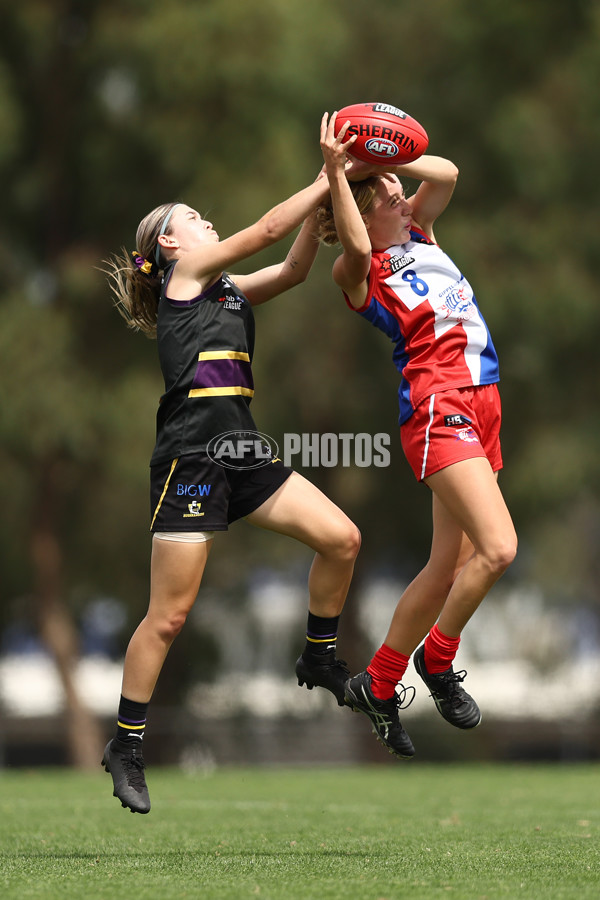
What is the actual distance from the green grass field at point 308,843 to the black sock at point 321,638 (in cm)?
89

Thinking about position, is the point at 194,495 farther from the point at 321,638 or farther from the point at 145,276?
the point at 145,276

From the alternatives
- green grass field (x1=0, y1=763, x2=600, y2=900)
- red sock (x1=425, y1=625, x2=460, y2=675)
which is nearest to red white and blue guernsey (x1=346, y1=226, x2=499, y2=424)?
red sock (x1=425, y1=625, x2=460, y2=675)

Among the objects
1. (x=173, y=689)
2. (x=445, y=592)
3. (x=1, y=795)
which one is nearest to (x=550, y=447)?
(x=173, y=689)

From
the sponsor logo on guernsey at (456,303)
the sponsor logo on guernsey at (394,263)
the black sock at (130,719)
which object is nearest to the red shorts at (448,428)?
the sponsor logo on guernsey at (456,303)

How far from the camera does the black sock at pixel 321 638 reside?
6.01 m

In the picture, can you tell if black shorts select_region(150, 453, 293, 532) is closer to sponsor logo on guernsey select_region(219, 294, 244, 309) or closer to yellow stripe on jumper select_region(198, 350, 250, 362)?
yellow stripe on jumper select_region(198, 350, 250, 362)

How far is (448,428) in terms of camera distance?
5.61 meters

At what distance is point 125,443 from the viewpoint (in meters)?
17.9

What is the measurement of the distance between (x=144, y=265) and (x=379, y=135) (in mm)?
1248

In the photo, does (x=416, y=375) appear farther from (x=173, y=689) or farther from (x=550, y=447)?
(x=173, y=689)

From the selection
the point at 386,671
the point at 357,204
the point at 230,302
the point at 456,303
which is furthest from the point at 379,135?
the point at 386,671

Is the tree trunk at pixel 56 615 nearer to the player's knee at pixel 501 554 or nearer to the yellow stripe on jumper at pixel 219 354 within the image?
the yellow stripe on jumper at pixel 219 354

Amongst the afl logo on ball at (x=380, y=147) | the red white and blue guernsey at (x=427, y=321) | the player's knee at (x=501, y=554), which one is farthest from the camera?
the red white and blue guernsey at (x=427, y=321)

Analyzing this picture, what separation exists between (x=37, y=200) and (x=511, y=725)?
442 inches
